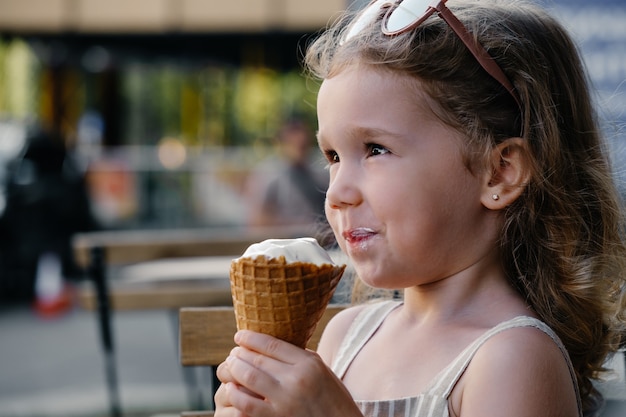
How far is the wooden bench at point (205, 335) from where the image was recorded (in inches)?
76.8

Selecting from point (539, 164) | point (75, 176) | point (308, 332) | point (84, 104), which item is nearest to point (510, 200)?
point (539, 164)

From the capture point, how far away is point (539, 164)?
1.52 metres

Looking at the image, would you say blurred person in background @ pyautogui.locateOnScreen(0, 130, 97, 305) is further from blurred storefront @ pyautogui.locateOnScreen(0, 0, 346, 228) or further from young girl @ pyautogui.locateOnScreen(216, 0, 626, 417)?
young girl @ pyautogui.locateOnScreen(216, 0, 626, 417)

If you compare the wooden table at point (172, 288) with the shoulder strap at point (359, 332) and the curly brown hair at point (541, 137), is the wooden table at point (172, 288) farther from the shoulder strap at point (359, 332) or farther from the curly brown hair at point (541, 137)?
the curly brown hair at point (541, 137)

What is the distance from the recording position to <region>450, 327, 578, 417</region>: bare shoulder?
4.41 feet

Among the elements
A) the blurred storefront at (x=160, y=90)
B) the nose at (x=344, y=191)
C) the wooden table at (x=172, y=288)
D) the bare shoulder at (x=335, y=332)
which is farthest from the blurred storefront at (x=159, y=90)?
the nose at (x=344, y=191)

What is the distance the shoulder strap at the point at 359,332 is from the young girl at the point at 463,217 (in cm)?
7

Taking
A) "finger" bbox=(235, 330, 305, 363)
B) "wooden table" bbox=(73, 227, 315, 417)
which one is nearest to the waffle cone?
"finger" bbox=(235, 330, 305, 363)

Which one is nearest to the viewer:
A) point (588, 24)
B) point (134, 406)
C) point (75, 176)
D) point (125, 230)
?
point (588, 24)

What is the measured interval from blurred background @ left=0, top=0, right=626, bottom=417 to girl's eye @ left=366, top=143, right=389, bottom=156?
480cm

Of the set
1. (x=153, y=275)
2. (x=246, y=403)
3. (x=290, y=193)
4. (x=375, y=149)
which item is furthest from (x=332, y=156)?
(x=290, y=193)

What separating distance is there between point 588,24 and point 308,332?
8.60 ft

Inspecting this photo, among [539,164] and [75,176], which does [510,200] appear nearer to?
Answer: [539,164]

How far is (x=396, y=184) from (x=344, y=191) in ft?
0.29
